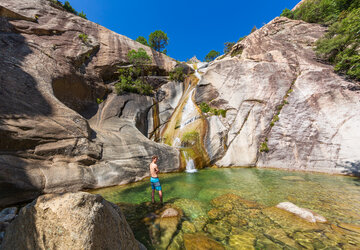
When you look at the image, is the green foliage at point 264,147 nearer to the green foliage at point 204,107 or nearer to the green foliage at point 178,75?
the green foliage at point 204,107

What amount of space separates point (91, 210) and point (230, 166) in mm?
13630

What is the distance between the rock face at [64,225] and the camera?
1.81 metres

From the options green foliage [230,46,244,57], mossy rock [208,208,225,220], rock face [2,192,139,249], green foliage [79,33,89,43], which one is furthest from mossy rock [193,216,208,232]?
green foliage [79,33,89,43]

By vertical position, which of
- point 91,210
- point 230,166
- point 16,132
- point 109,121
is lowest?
point 230,166

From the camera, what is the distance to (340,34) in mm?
15375

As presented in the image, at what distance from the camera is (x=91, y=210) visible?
80.1 inches

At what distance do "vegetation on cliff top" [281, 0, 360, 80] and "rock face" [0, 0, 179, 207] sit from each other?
1455 centimetres

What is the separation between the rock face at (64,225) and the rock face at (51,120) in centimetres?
580

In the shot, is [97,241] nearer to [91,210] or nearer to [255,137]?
[91,210]

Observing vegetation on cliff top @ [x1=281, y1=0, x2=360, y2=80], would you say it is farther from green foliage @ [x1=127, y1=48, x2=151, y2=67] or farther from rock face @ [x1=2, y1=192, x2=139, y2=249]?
green foliage @ [x1=127, y1=48, x2=151, y2=67]

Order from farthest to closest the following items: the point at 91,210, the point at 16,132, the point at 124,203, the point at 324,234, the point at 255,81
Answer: the point at 255,81 < the point at 16,132 < the point at 124,203 < the point at 324,234 < the point at 91,210

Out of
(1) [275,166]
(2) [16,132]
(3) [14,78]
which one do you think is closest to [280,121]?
(1) [275,166]

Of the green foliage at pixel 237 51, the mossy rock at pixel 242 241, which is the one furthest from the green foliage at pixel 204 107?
the mossy rock at pixel 242 241

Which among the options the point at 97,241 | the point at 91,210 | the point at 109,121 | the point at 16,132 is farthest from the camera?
the point at 109,121
